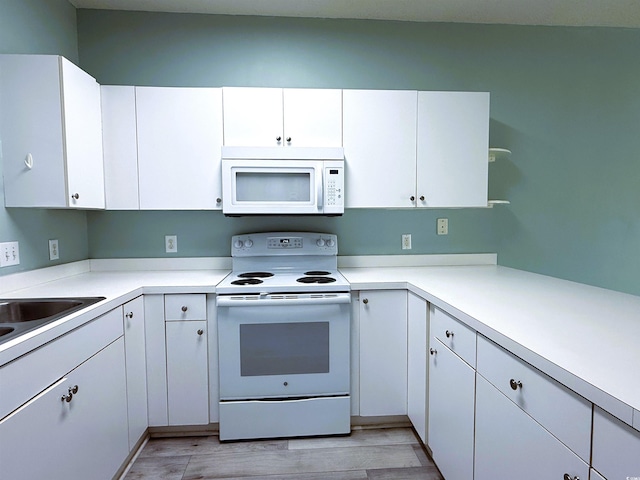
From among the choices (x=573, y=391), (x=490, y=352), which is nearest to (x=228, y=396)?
(x=490, y=352)

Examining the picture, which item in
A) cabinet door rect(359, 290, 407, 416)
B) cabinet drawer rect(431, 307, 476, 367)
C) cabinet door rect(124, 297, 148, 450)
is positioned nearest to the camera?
cabinet drawer rect(431, 307, 476, 367)

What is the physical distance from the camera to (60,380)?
3.85 ft

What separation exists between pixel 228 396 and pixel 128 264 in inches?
45.9

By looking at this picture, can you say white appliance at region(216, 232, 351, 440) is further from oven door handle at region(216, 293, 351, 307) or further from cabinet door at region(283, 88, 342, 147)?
cabinet door at region(283, 88, 342, 147)

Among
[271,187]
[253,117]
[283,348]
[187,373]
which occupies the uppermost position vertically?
[253,117]

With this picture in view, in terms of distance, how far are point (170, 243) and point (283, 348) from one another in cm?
113

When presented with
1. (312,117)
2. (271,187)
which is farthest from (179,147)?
(312,117)

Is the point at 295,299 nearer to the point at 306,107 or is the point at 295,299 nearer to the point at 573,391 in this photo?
the point at 306,107

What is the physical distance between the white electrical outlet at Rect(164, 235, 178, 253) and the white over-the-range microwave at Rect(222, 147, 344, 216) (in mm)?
592

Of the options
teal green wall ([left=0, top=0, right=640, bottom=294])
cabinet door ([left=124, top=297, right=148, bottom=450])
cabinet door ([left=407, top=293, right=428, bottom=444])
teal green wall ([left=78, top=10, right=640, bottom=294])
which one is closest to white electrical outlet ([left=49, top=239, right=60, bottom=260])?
teal green wall ([left=0, top=0, right=640, bottom=294])

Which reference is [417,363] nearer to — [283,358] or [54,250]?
[283,358]

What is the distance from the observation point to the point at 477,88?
2.46 metres

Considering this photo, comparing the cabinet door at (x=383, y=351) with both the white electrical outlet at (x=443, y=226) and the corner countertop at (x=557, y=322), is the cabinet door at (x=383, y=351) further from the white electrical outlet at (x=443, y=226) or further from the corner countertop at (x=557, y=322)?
the white electrical outlet at (x=443, y=226)

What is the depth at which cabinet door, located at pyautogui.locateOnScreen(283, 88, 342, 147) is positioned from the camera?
207 centimetres
